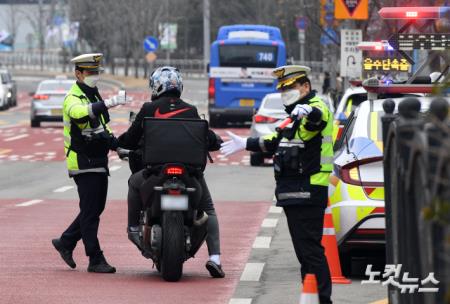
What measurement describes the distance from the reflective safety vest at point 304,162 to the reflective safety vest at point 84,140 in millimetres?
2615

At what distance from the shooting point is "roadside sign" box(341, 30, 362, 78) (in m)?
30.8

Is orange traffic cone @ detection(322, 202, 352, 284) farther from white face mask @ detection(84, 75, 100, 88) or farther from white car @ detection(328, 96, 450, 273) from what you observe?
white face mask @ detection(84, 75, 100, 88)

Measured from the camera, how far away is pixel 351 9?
29.4 meters

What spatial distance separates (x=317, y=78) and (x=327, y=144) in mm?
75460

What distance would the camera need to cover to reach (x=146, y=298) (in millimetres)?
10273

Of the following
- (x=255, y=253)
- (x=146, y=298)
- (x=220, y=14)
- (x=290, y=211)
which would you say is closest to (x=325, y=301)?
(x=290, y=211)

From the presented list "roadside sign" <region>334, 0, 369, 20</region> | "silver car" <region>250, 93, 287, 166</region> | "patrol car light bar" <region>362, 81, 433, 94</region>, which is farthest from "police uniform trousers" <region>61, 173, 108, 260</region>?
Answer: "roadside sign" <region>334, 0, 369, 20</region>

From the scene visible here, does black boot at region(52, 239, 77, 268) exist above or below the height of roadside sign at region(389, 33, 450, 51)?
below

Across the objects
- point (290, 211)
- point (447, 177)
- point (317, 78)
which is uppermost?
point (447, 177)

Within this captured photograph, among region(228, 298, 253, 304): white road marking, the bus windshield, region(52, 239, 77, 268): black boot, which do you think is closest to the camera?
region(228, 298, 253, 304): white road marking

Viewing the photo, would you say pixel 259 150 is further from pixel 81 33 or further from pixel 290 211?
pixel 81 33

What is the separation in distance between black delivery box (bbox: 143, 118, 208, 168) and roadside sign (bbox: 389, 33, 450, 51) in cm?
207

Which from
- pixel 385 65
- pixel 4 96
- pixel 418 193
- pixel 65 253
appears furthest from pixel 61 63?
pixel 418 193

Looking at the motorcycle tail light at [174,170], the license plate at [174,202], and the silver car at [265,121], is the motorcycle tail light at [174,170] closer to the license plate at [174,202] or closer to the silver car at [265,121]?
the license plate at [174,202]
